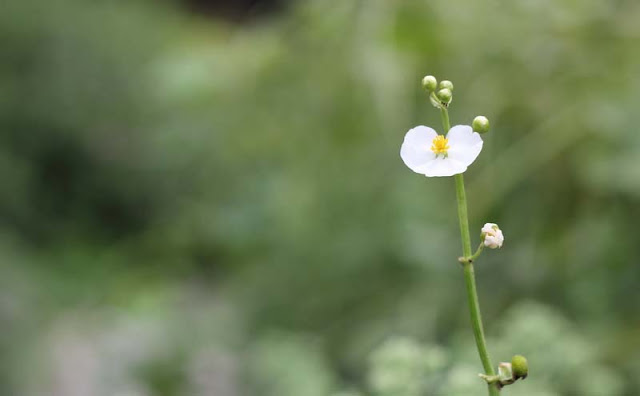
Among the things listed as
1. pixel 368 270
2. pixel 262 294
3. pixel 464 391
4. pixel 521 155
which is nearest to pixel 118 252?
pixel 262 294

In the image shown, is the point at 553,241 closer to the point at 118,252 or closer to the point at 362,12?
the point at 362,12

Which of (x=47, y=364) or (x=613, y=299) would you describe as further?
(x=47, y=364)

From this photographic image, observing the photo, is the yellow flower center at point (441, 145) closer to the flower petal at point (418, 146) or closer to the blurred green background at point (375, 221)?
the flower petal at point (418, 146)

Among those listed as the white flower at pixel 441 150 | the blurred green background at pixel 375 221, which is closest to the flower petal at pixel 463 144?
the white flower at pixel 441 150

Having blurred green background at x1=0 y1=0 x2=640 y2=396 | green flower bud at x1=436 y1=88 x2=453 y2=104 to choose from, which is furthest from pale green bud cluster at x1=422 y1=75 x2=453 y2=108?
blurred green background at x1=0 y1=0 x2=640 y2=396

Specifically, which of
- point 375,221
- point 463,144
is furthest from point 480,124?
point 375,221

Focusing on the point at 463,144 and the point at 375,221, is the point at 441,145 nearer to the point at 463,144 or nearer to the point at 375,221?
the point at 463,144

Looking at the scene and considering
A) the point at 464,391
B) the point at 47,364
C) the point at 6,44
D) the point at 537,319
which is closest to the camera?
the point at 464,391
